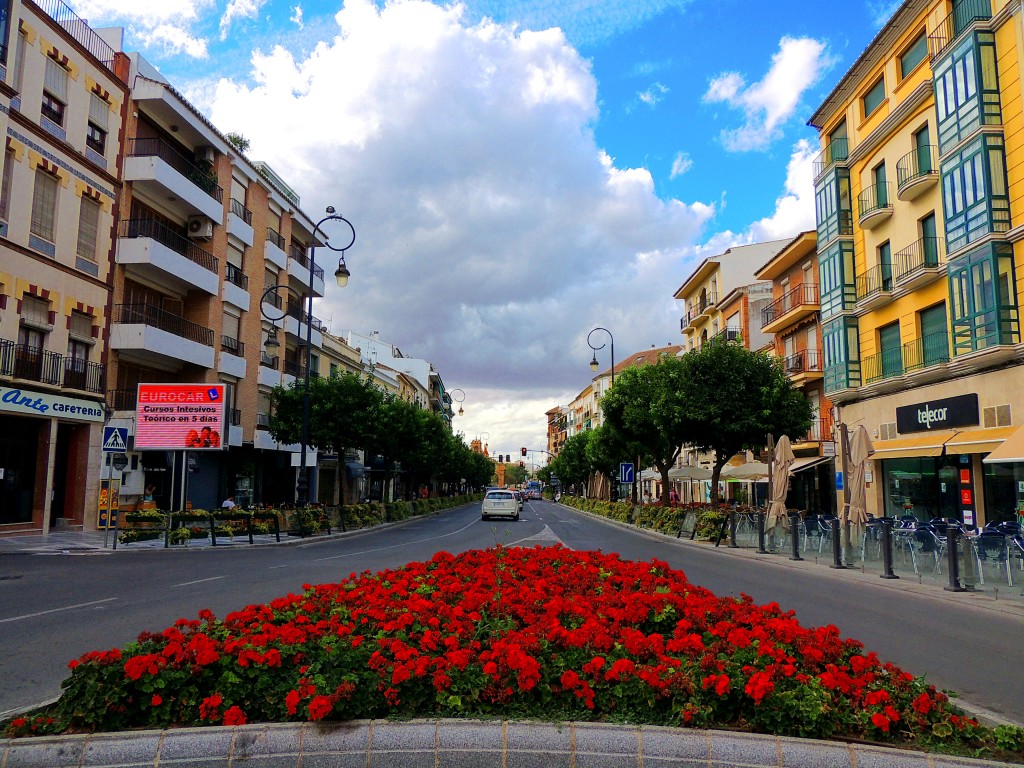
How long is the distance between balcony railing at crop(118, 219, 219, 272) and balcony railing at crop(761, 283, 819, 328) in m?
26.5

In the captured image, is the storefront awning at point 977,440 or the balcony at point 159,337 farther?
the balcony at point 159,337

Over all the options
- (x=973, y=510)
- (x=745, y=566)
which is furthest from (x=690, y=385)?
(x=745, y=566)

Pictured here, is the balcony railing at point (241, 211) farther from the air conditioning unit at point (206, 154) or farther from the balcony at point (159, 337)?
the balcony at point (159, 337)

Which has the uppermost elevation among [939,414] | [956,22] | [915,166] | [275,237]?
[956,22]

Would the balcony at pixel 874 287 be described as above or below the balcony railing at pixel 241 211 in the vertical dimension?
below

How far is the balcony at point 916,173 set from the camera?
22781 mm

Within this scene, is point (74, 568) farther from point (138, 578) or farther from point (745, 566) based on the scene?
point (745, 566)

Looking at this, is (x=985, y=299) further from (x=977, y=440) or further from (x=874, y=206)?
(x=874, y=206)

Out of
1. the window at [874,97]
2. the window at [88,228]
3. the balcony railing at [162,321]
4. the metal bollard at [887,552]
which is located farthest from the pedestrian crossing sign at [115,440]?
the window at [874,97]

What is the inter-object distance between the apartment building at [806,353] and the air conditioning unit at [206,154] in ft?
86.7

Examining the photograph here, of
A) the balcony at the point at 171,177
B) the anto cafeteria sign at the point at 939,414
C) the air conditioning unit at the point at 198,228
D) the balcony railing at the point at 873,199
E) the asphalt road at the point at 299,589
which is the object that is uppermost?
the balcony at the point at 171,177

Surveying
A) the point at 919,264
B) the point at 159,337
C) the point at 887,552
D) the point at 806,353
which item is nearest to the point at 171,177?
Answer: the point at 159,337

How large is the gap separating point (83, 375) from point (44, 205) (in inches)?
221

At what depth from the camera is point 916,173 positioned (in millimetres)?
23812
